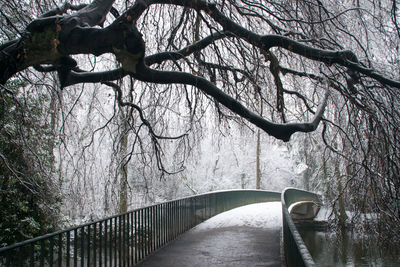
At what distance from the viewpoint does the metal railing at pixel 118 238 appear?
466 cm

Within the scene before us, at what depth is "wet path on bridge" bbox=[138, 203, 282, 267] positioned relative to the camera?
723 centimetres

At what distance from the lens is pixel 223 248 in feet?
28.0

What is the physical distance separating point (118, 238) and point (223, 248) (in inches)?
111

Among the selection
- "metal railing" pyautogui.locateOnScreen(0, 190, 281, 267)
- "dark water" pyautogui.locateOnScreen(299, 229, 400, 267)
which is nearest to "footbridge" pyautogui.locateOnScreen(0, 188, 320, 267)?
"metal railing" pyautogui.locateOnScreen(0, 190, 281, 267)

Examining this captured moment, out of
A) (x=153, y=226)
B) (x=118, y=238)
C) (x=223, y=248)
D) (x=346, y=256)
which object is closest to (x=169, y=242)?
(x=153, y=226)

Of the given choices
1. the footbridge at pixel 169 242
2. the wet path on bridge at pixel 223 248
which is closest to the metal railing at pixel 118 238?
the footbridge at pixel 169 242

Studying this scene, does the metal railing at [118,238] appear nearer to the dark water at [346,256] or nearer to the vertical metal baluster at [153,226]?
the vertical metal baluster at [153,226]

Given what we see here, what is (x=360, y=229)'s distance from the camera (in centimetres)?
596

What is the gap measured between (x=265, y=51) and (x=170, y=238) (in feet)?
18.0

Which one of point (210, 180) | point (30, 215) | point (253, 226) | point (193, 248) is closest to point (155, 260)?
point (193, 248)

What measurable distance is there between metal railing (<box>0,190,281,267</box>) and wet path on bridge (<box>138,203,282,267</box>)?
292mm

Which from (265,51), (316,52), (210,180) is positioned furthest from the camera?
(210,180)

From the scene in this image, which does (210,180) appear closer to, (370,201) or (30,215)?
(30,215)

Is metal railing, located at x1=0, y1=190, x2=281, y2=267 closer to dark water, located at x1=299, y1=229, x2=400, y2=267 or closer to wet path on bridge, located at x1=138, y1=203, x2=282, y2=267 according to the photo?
wet path on bridge, located at x1=138, y1=203, x2=282, y2=267
